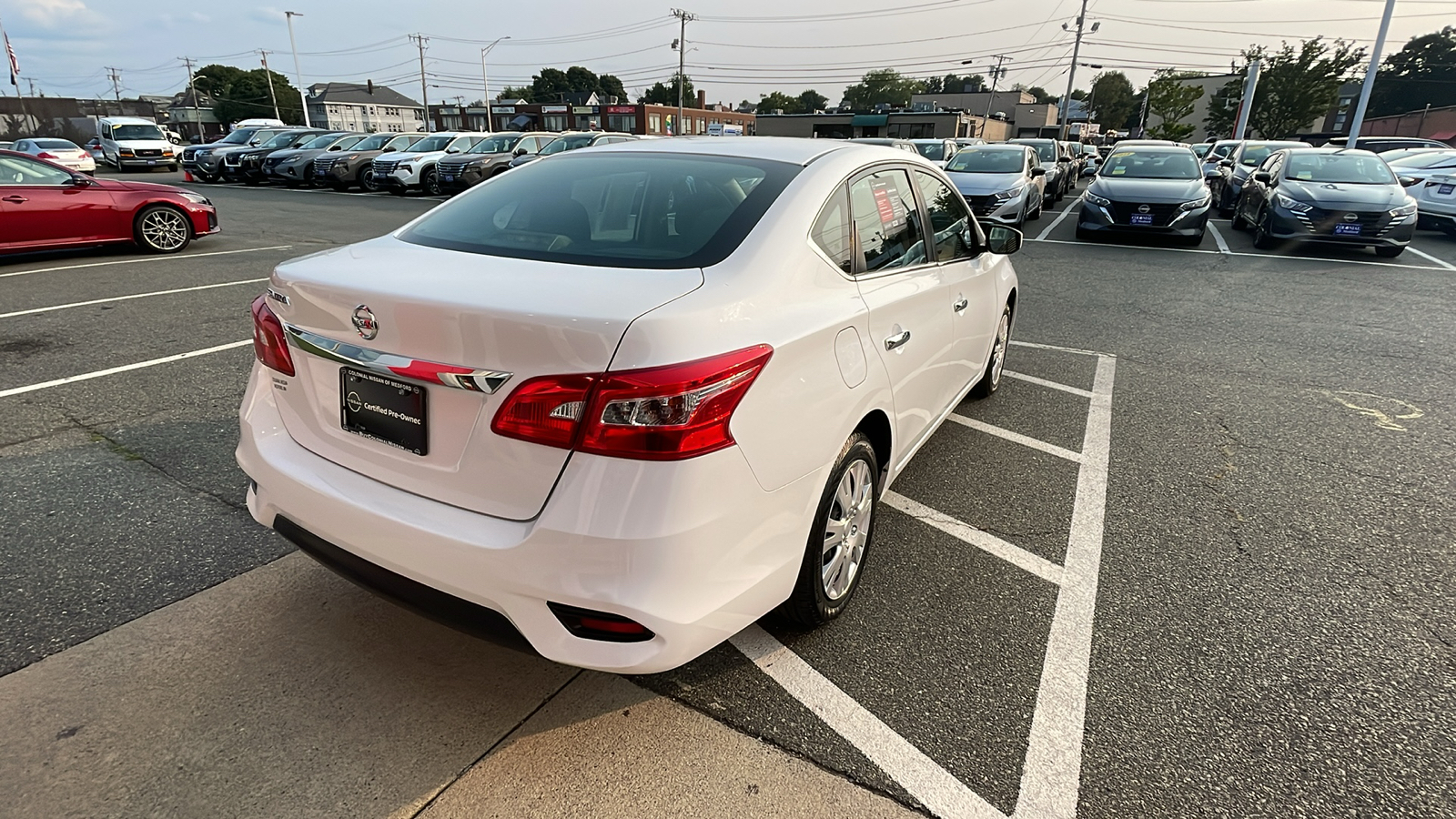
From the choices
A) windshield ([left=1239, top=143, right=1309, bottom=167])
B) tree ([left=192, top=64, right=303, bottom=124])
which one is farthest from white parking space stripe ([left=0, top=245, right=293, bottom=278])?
tree ([left=192, top=64, right=303, bottom=124])

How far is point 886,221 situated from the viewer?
2.96 meters

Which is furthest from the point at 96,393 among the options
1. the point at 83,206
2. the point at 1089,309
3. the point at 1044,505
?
the point at 1089,309

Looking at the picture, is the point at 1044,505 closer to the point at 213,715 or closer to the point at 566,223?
the point at 566,223

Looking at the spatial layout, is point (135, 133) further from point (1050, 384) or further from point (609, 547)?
point (609, 547)

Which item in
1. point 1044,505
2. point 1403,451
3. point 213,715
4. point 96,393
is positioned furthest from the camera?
point 96,393

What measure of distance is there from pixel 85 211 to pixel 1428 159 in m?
23.0

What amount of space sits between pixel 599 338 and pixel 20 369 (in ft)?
18.2

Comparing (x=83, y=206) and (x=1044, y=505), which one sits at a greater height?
(x=83, y=206)

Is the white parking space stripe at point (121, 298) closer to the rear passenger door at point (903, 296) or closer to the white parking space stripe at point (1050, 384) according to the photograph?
the rear passenger door at point (903, 296)

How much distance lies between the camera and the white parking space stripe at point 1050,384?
17.3ft

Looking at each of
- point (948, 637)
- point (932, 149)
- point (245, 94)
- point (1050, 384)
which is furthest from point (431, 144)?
point (245, 94)

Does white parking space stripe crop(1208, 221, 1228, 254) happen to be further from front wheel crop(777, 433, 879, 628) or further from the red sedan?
the red sedan

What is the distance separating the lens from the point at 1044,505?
143 inches

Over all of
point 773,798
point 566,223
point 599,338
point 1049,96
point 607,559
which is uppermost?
point 1049,96
